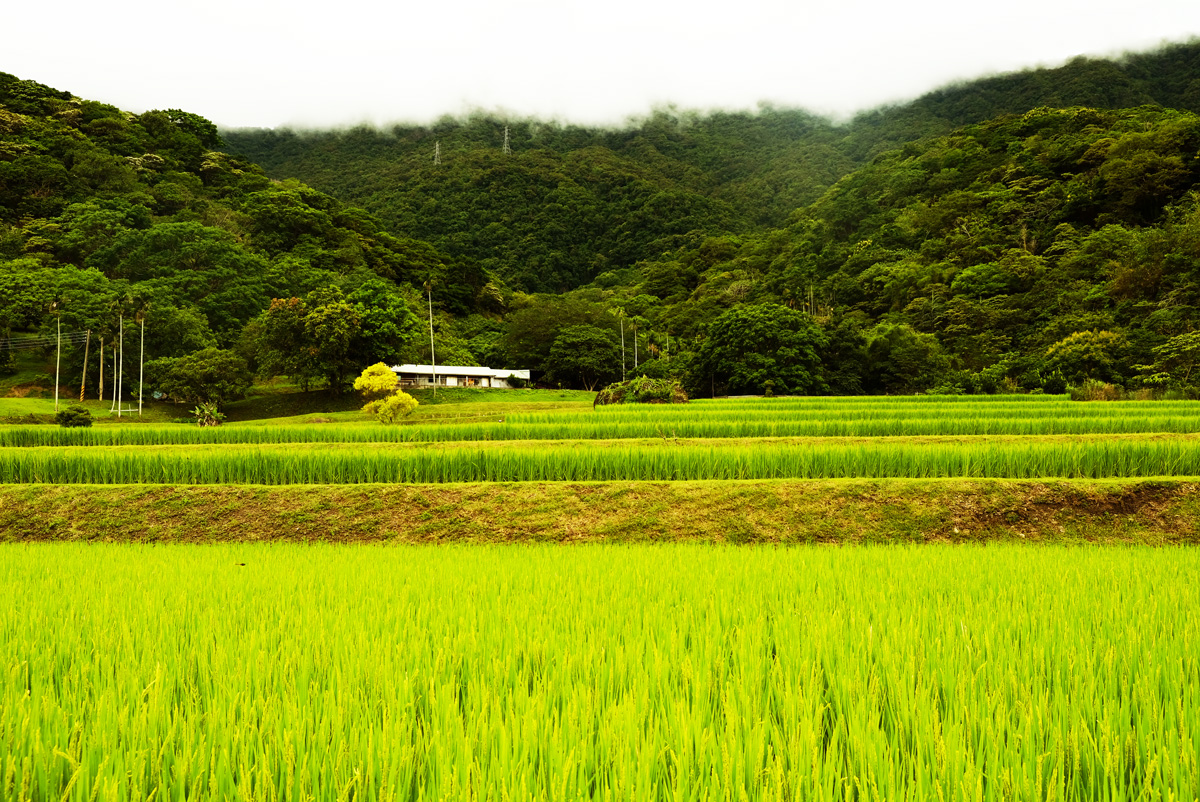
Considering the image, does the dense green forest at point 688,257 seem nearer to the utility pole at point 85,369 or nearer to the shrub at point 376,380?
the utility pole at point 85,369

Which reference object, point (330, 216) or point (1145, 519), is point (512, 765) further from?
point (330, 216)

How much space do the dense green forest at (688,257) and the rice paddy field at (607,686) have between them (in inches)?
1096

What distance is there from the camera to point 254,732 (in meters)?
1.60

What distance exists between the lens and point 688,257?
7294 centimetres

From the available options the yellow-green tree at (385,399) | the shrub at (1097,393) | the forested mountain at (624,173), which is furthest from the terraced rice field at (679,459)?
the forested mountain at (624,173)

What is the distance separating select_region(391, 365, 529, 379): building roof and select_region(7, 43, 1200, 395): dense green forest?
156 centimetres

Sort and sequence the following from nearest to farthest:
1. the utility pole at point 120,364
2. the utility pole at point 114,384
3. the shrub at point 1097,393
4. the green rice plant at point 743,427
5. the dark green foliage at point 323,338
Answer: the green rice plant at point 743,427 < the shrub at point 1097,393 < the utility pole at point 120,364 < the utility pole at point 114,384 < the dark green foliage at point 323,338

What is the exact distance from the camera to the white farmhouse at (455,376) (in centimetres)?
4944

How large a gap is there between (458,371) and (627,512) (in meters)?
44.7

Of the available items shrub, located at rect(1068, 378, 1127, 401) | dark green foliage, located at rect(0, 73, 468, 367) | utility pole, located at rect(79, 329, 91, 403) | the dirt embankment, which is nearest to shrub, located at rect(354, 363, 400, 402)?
dark green foliage, located at rect(0, 73, 468, 367)

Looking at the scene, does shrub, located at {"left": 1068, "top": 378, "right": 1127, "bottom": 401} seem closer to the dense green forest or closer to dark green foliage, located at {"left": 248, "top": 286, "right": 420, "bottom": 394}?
the dense green forest

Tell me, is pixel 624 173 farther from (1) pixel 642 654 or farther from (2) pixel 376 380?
(1) pixel 642 654

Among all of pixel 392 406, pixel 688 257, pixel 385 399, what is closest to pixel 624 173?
pixel 688 257

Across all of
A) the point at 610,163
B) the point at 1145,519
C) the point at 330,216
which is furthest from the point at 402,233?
the point at 1145,519
